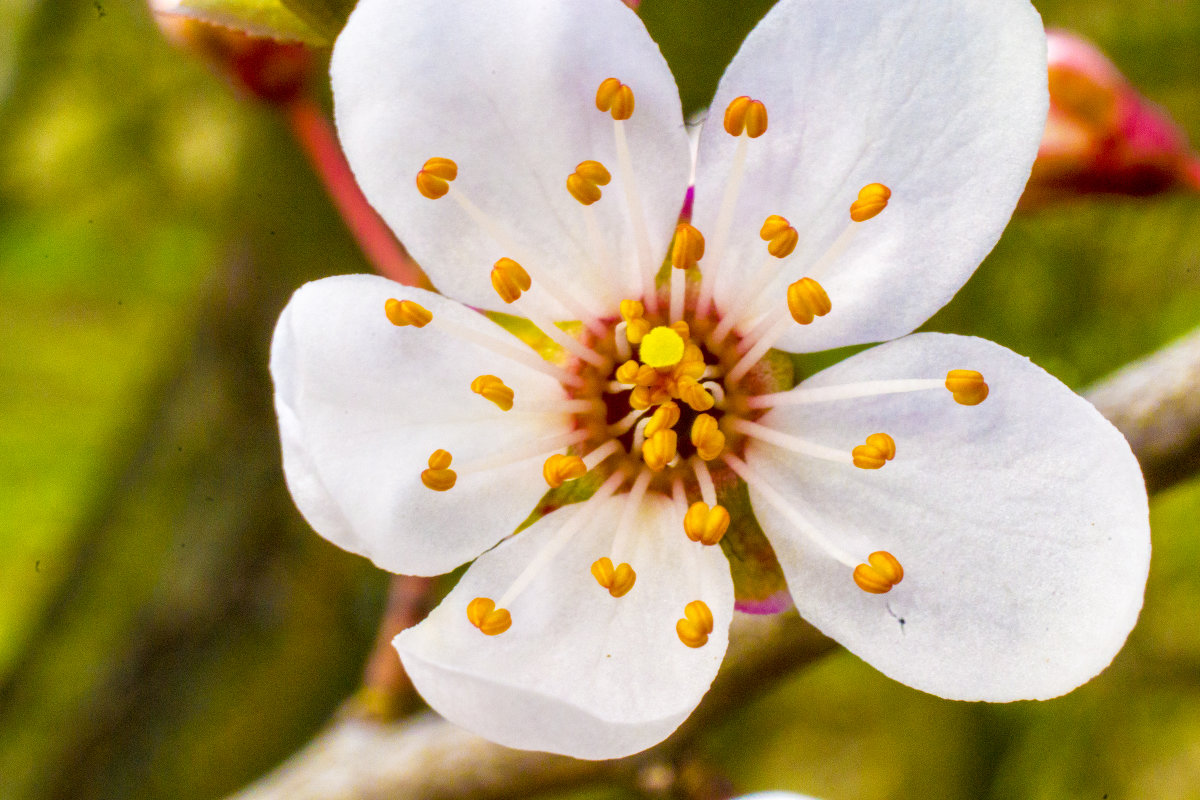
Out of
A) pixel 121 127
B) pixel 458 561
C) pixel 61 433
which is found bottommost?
pixel 61 433

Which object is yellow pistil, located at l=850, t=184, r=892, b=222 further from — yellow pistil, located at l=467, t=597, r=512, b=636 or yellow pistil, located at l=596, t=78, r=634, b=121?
yellow pistil, located at l=467, t=597, r=512, b=636

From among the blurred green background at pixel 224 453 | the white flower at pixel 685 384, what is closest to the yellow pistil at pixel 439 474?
the white flower at pixel 685 384

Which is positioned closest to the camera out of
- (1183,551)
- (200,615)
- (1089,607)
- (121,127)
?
(1089,607)

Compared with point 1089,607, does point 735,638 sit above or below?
below

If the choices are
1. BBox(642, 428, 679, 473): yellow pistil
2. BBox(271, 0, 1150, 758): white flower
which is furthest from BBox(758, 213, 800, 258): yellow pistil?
BBox(642, 428, 679, 473): yellow pistil

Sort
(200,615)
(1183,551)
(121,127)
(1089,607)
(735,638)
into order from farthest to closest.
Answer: (121,127), (200,615), (1183,551), (735,638), (1089,607)

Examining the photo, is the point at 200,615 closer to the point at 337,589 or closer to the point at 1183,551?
the point at 337,589

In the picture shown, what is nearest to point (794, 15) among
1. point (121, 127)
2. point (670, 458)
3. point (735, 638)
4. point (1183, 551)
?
point (670, 458)
